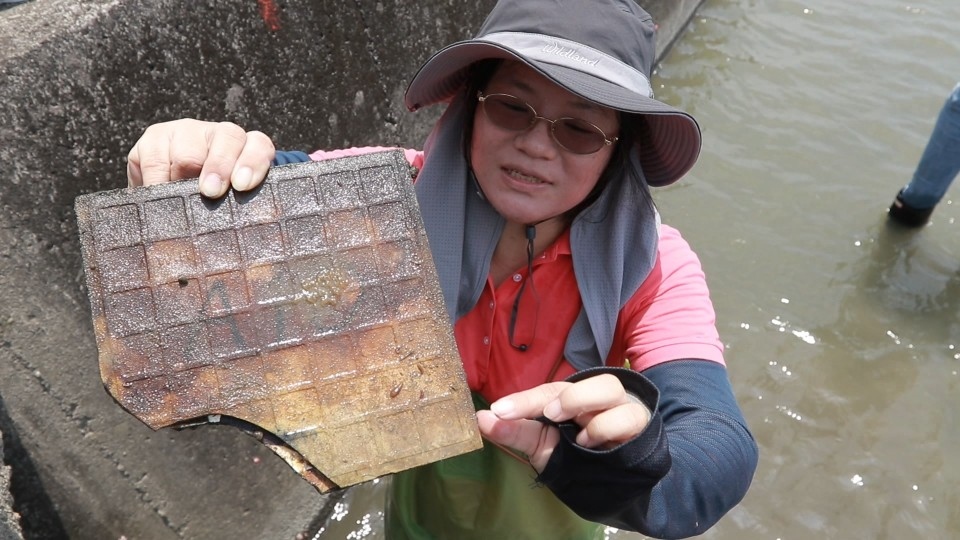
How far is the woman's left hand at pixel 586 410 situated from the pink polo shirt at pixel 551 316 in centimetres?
44

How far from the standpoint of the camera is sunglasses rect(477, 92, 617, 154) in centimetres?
146

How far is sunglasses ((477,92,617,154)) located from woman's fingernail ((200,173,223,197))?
608 mm

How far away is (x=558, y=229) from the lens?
1.64m

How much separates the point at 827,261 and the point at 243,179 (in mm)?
3587

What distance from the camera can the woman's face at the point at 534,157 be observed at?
1459mm

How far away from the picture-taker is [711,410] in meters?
1.34

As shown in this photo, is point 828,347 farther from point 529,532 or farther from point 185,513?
point 185,513

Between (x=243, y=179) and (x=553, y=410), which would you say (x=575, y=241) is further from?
(x=243, y=179)

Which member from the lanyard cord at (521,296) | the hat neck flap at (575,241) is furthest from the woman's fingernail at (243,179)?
the lanyard cord at (521,296)

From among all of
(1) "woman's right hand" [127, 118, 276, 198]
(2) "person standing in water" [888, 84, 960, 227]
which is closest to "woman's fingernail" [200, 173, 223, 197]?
(1) "woman's right hand" [127, 118, 276, 198]

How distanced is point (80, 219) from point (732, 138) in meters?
4.32

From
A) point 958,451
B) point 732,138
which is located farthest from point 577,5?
point 732,138

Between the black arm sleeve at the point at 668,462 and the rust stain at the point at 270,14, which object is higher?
the rust stain at the point at 270,14

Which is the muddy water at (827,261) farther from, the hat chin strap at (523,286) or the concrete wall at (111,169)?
the hat chin strap at (523,286)
